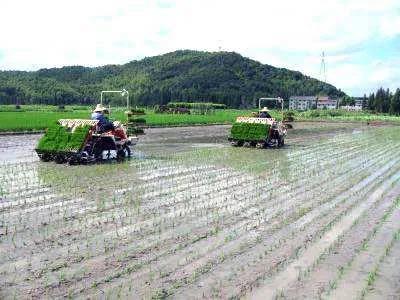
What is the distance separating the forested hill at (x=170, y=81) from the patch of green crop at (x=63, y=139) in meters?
98.3

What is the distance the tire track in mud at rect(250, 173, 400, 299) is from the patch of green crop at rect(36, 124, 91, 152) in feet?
27.0

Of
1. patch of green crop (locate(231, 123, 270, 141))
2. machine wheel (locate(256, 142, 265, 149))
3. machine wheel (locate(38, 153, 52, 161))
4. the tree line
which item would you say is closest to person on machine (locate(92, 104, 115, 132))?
machine wheel (locate(38, 153, 52, 161))

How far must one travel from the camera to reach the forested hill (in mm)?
116312

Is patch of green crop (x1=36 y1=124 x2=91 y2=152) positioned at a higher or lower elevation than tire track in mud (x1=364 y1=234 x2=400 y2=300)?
higher

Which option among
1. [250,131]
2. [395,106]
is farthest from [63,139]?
[395,106]

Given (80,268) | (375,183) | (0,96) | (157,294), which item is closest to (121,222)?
(80,268)

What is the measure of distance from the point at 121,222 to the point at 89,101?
365 ft

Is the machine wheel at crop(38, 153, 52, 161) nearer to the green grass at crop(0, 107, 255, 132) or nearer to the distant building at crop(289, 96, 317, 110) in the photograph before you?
the green grass at crop(0, 107, 255, 132)

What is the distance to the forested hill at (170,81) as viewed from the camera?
11631 cm

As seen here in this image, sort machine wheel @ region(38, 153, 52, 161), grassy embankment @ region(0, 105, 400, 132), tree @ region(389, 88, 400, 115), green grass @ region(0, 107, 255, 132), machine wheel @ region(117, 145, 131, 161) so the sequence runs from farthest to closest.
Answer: tree @ region(389, 88, 400, 115), grassy embankment @ region(0, 105, 400, 132), green grass @ region(0, 107, 255, 132), machine wheel @ region(117, 145, 131, 161), machine wheel @ region(38, 153, 52, 161)

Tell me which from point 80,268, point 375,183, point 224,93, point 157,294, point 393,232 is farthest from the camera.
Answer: point 224,93

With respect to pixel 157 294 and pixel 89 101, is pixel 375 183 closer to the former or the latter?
pixel 157 294

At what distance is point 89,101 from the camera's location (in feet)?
380

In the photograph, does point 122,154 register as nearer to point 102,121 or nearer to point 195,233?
point 102,121
